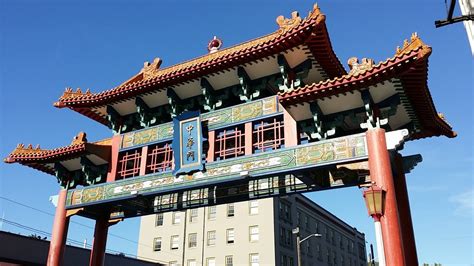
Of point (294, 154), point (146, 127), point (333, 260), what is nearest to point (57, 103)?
point (146, 127)

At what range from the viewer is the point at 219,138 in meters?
15.8

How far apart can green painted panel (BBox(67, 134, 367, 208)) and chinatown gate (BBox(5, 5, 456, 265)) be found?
4 centimetres

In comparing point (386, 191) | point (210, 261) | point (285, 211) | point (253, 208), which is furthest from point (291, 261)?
point (386, 191)

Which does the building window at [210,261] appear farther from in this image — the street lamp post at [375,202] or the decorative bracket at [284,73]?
the street lamp post at [375,202]

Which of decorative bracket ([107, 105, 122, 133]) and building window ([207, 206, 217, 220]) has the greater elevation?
building window ([207, 206, 217, 220])

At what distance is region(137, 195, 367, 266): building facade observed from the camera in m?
43.0

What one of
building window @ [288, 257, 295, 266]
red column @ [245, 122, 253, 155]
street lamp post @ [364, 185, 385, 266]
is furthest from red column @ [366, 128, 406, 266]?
building window @ [288, 257, 295, 266]

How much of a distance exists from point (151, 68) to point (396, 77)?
10719 mm

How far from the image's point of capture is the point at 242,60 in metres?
14.9

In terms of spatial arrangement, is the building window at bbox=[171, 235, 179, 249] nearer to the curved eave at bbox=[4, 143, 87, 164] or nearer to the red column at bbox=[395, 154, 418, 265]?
the curved eave at bbox=[4, 143, 87, 164]

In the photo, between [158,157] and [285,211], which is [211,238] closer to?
[285,211]

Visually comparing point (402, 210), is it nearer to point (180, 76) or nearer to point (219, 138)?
point (219, 138)

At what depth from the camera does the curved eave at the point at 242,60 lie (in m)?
13.6

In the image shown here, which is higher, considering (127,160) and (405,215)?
(127,160)
